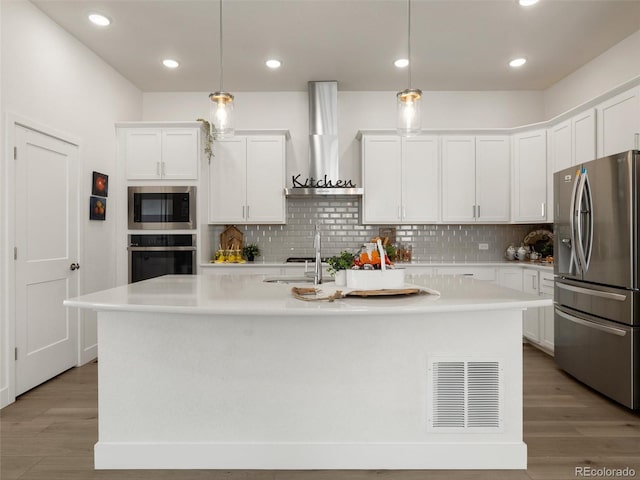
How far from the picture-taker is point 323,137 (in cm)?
512

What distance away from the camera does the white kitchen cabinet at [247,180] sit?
5.02 meters

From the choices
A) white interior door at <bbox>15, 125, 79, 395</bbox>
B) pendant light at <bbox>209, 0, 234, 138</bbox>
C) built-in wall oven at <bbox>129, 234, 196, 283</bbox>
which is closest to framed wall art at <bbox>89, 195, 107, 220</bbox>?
white interior door at <bbox>15, 125, 79, 395</bbox>

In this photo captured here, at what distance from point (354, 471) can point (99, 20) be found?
154 inches

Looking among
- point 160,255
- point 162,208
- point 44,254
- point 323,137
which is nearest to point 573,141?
point 323,137

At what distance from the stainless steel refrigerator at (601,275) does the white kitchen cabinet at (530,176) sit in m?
1.08

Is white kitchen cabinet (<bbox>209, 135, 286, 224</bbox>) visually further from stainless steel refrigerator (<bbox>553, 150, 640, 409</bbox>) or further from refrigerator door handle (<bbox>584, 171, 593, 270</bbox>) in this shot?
refrigerator door handle (<bbox>584, 171, 593, 270</bbox>)

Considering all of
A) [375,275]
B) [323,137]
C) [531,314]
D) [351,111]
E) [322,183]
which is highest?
[351,111]

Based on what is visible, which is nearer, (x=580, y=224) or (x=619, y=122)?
(x=580, y=224)

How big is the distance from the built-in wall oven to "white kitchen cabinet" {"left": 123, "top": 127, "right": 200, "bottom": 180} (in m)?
0.67

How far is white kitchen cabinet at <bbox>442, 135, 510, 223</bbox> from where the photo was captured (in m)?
5.04

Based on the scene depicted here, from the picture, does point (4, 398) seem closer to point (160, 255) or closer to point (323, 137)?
point (160, 255)

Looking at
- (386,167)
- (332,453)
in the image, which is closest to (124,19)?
(386,167)

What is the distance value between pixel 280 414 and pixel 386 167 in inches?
137

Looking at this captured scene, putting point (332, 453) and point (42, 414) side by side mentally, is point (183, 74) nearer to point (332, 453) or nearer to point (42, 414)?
point (42, 414)
